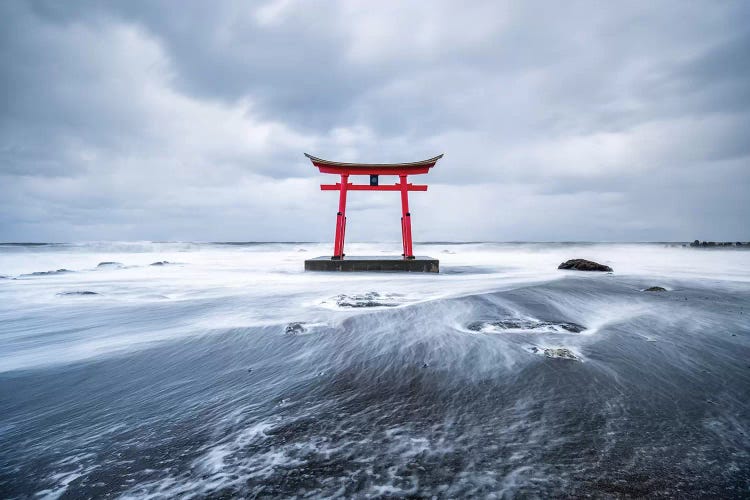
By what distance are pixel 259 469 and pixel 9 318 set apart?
6433 mm

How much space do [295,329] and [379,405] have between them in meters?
2.18

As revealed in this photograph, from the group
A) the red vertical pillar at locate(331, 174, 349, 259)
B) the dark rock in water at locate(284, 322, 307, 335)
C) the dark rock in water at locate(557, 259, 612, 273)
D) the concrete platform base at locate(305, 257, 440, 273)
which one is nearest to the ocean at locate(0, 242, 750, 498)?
the dark rock in water at locate(284, 322, 307, 335)

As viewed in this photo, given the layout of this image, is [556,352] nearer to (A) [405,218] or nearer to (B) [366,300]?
(B) [366,300]

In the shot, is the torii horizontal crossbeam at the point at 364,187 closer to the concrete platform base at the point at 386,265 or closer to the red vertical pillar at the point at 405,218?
the red vertical pillar at the point at 405,218

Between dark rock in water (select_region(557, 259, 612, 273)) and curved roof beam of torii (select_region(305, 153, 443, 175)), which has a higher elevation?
curved roof beam of torii (select_region(305, 153, 443, 175))

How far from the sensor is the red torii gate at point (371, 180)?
12.8 m

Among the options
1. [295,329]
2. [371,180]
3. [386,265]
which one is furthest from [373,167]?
[295,329]

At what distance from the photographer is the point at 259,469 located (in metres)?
1.62

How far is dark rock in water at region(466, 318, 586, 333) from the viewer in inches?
163

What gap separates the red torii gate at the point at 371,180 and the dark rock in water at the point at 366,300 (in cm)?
640

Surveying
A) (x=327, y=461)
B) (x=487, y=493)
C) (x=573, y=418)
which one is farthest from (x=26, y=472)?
(x=573, y=418)

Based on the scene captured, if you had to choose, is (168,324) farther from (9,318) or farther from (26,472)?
(26,472)

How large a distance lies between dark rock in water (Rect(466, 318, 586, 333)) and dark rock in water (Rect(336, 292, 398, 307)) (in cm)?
172

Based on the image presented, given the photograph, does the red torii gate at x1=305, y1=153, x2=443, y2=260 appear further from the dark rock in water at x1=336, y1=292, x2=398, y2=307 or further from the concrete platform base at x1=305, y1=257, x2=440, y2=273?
the dark rock in water at x1=336, y1=292, x2=398, y2=307
